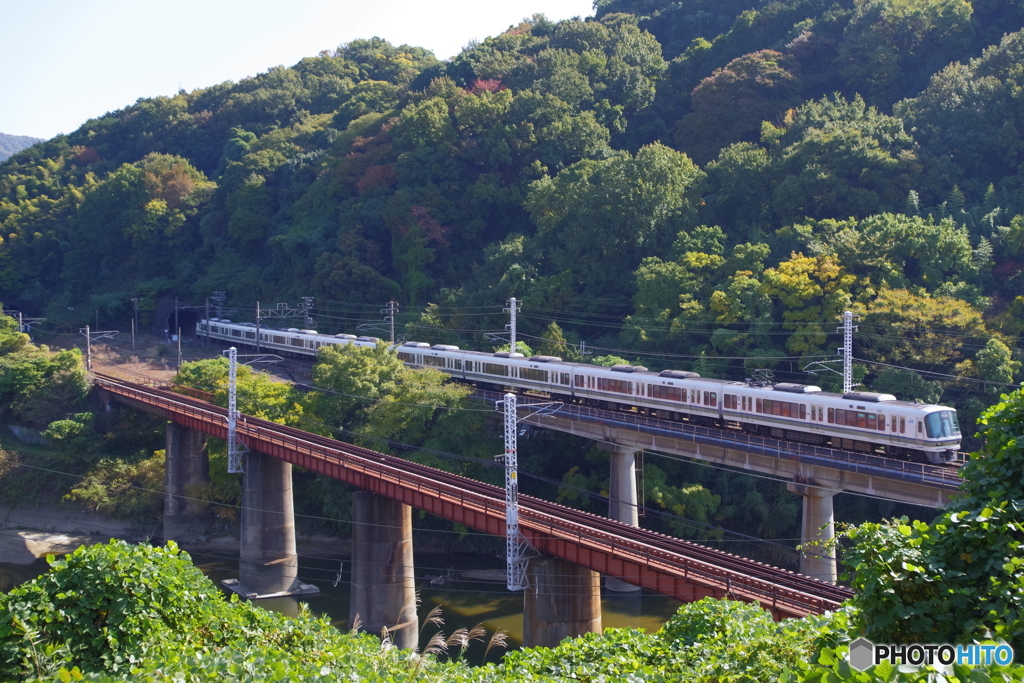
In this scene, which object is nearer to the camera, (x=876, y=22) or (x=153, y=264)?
(x=876, y=22)

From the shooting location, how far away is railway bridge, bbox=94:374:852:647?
2030cm

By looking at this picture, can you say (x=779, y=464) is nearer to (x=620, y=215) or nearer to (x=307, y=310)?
(x=620, y=215)

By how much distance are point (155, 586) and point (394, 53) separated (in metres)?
102

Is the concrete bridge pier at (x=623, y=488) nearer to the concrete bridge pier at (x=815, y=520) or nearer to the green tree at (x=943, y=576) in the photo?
the concrete bridge pier at (x=815, y=520)

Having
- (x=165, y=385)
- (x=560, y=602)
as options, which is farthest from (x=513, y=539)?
(x=165, y=385)

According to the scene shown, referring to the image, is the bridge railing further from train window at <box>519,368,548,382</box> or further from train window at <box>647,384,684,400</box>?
train window at <box>647,384,684,400</box>

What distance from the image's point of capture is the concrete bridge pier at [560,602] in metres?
22.7

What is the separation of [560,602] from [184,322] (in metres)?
64.3

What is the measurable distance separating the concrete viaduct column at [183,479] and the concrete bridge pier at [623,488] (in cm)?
2034

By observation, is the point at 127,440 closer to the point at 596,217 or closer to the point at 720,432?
the point at 596,217

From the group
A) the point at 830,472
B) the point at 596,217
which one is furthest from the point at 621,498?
the point at 596,217

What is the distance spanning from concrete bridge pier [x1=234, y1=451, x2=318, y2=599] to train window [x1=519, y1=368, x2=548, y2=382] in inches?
458

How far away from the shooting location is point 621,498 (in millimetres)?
34031

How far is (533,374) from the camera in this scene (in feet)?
132
